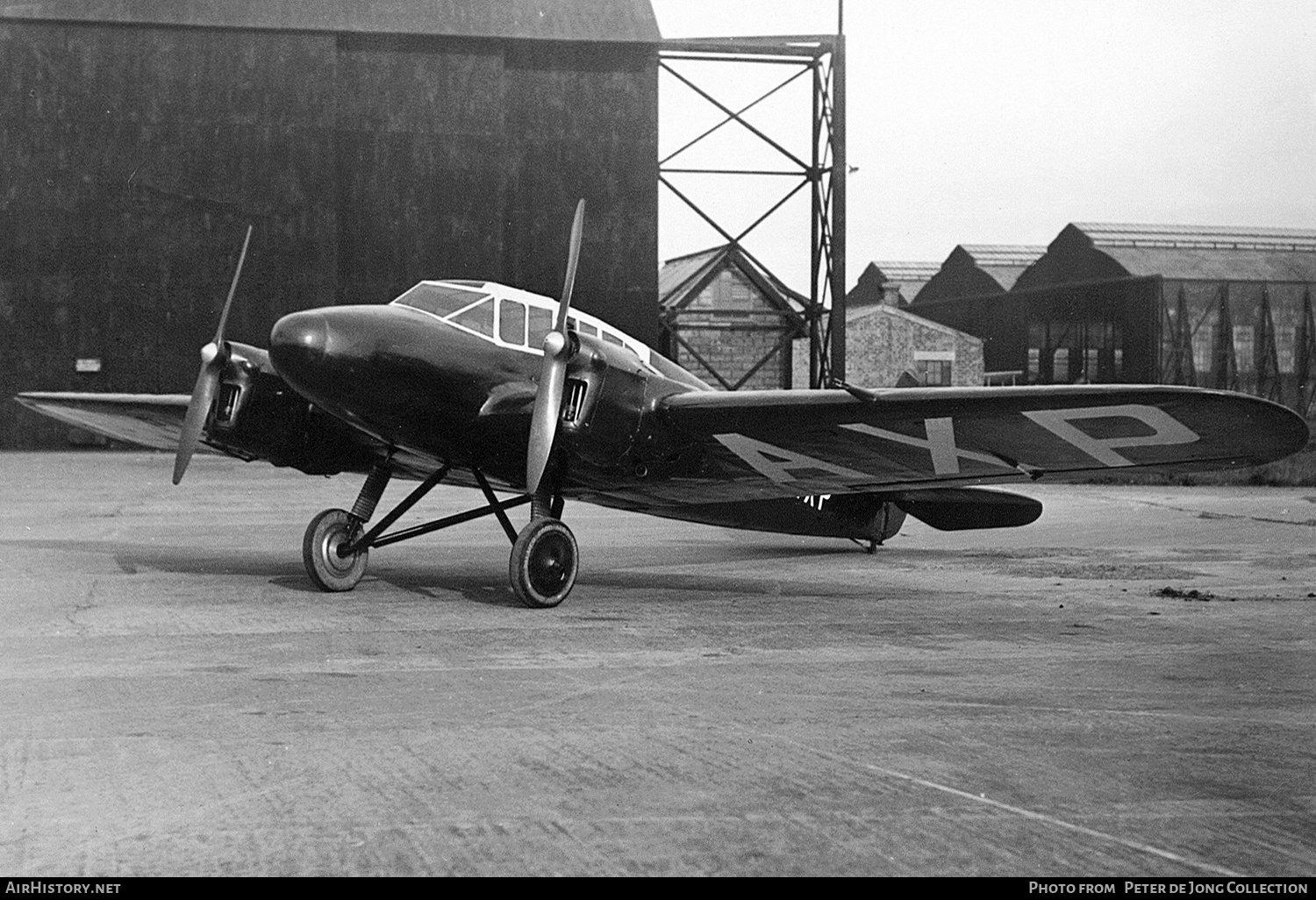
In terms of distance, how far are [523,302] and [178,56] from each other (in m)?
31.9

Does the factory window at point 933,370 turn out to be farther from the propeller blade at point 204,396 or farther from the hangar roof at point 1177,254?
the propeller blade at point 204,396

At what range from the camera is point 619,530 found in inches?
778

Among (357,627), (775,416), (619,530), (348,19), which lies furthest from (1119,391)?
(348,19)

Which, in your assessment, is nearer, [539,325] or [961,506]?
[539,325]

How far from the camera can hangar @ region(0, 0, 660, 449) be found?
39.5 metres

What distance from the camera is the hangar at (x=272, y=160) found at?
39469 millimetres

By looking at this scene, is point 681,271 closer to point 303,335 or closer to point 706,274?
point 706,274

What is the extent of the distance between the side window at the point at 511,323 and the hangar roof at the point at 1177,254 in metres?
50.9

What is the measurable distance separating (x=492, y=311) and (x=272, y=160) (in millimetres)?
30571

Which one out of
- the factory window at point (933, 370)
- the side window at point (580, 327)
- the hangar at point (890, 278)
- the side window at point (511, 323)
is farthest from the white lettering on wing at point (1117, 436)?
the hangar at point (890, 278)

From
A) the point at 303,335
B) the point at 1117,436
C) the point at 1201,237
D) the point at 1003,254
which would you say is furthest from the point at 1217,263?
the point at 303,335

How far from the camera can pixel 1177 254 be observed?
6006 cm

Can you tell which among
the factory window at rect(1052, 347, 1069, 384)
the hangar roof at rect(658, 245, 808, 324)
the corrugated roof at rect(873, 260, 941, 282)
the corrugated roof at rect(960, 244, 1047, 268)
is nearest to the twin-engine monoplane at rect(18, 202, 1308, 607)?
the hangar roof at rect(658, 245, 808, 324)

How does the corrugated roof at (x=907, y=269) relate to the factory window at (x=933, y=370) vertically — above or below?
above
